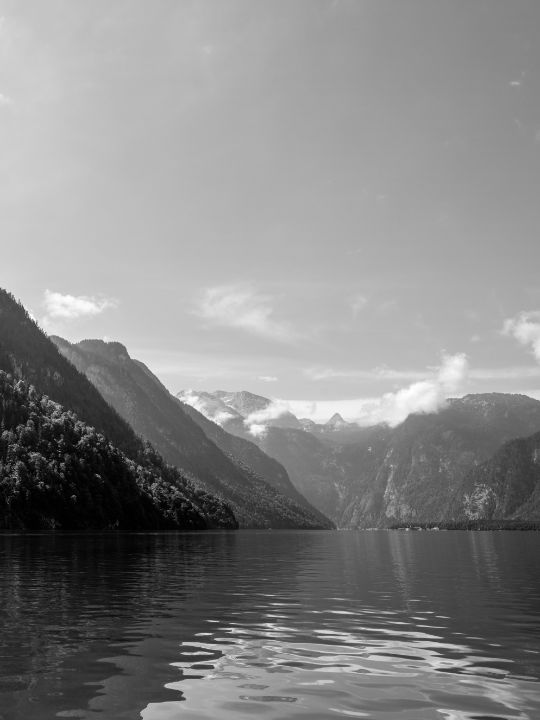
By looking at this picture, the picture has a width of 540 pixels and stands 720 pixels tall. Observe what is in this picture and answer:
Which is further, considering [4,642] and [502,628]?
[502,628]

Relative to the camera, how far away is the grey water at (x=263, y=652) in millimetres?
15719

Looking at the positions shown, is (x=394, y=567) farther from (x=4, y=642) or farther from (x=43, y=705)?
(x=43, y=705)

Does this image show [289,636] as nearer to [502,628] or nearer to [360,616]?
[360,616]

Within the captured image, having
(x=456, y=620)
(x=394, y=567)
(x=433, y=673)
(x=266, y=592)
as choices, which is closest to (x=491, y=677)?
(x=433, y=673)

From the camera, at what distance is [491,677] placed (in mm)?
19016

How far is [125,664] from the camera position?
19812 mm

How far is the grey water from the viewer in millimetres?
15719

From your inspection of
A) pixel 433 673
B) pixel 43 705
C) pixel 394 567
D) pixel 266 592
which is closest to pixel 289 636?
pixel 433 673

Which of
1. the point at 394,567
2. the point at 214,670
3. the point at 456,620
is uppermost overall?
the point at 214,670

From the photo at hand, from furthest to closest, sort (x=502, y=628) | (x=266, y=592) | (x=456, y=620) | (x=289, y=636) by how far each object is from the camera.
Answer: (x=266, y=592) < (x=456, y=620) < (x=502, y=628) < (x=289, y=636)

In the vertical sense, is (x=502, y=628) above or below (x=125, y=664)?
below

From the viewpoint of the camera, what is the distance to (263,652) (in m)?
22.3

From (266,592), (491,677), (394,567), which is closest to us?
(491,677)

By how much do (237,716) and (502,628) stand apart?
725 inches
